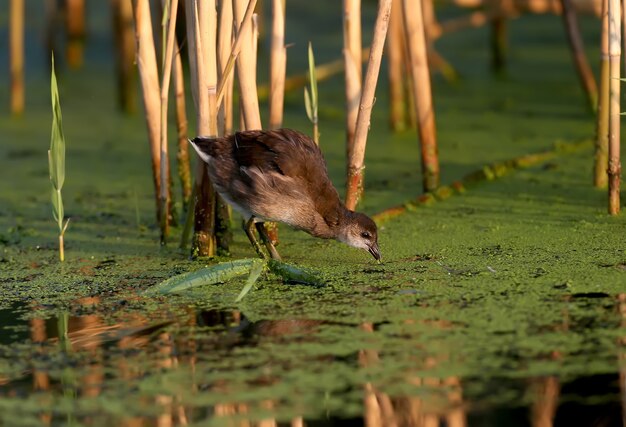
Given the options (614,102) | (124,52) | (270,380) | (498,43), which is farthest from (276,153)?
(498,43)

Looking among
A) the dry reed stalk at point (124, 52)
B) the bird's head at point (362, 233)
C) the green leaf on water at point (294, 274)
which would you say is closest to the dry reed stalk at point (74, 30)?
the dry reed stalk at point (124, 52)

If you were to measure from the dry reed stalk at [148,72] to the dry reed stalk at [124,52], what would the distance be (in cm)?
→ 294

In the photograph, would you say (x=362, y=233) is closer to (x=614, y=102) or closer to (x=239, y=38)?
(x=239, y=38)

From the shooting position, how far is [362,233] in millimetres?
5086

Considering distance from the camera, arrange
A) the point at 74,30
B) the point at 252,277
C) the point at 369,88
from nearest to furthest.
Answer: the point at 252,277 → the point at 369,88 → the point at 74,30

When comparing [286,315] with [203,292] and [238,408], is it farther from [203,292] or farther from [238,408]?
[238,408]

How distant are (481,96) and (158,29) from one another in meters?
2.49

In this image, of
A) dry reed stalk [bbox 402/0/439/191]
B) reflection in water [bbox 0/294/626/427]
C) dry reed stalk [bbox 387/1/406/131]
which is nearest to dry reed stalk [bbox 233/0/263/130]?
dry reed stalk [bbox 402/0/439/191]

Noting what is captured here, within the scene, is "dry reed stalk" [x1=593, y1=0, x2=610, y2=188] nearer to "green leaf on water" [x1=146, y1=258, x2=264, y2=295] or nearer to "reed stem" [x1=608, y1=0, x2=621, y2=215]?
"reed stem" [x1=608, y1=0, x2=621, y2=215]

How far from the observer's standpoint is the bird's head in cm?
508

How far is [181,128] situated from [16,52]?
3.31 meters

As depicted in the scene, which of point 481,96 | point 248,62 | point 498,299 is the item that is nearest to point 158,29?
point 481,96

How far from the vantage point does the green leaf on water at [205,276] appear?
4723 mm

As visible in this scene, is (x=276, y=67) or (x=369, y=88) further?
(x=276, y=67)
